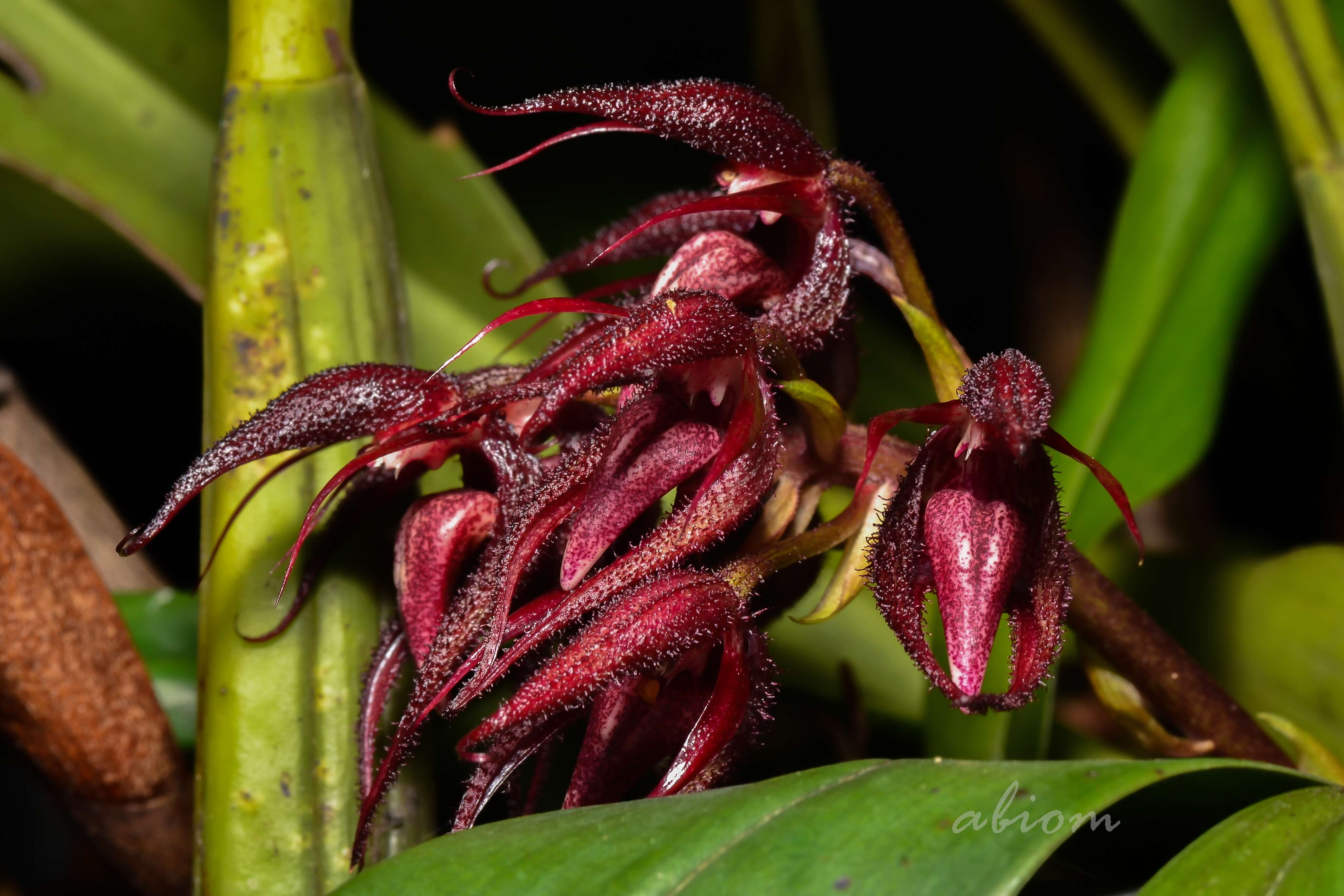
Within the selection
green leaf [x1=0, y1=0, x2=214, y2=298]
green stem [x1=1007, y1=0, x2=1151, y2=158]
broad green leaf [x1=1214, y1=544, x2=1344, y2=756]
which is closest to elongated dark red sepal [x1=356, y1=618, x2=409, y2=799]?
green leaf [x1=0, y1=0, x2=214, y2=298]

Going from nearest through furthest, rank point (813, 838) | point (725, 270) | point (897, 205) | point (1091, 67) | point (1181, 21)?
point (813, 838) → point (725, 270) → point (1181, 21) → point (1091, 67) → point (897, 205)

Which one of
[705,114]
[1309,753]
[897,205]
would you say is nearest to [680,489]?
[705,114]

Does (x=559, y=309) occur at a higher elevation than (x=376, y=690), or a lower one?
higher

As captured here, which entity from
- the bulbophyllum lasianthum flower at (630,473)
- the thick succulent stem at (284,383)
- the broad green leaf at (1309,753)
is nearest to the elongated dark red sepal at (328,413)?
the bulbophyllum lasianthum flower at (630,473)

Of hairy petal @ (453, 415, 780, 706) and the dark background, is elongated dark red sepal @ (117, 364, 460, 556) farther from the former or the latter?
the dark background

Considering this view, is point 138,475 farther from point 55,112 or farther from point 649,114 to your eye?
point 649,114

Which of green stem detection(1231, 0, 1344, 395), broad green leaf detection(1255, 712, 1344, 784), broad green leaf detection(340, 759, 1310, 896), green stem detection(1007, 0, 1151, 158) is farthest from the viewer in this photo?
green stem detection(1007, 0, 1151, 158)

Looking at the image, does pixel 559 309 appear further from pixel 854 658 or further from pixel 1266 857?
pixel 854 658
